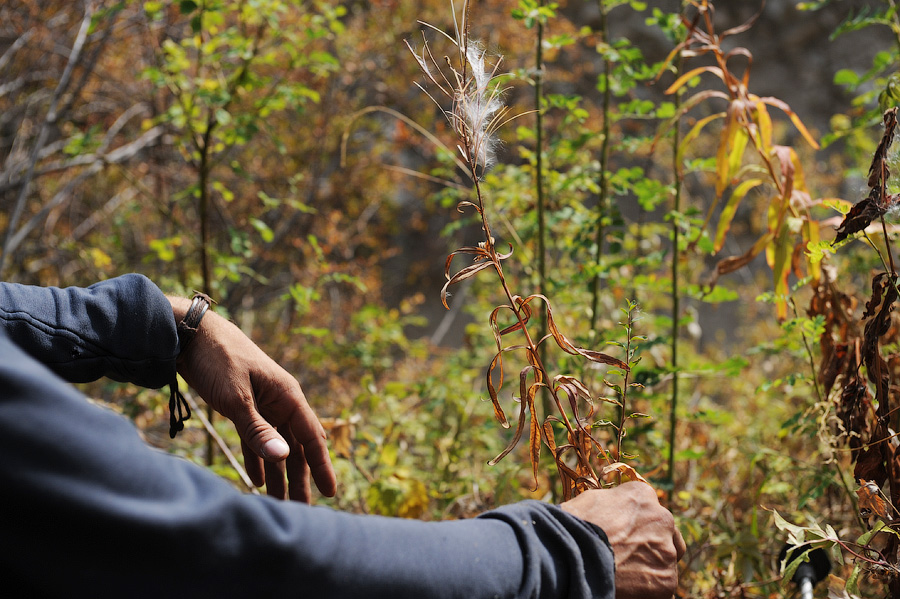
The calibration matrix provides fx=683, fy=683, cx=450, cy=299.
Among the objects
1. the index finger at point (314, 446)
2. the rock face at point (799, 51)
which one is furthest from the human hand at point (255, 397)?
the rock face at point (799, 51)

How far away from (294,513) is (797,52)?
10.1 meters

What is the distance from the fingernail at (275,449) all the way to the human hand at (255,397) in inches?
2.7

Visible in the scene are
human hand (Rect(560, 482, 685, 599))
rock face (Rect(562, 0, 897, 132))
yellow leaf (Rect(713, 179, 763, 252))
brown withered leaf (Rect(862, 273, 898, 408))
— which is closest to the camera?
human hand (Rect(560, 482, 685, 599))

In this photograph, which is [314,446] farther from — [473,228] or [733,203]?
[473,228]

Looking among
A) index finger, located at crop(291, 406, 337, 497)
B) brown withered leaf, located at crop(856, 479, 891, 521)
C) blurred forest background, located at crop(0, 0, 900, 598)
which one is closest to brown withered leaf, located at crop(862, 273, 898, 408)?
blurred forest background, located at crop(0, 0, 900, 598)

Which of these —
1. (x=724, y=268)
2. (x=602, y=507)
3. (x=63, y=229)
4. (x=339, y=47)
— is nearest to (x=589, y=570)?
(x=602, y=507)

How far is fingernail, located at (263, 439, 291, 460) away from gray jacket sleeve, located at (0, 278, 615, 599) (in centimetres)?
36

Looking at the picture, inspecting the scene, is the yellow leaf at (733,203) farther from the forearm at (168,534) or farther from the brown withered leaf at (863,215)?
the forearm at (168,534)

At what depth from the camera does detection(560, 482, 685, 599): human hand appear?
88cm

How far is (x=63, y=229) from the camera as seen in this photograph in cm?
498

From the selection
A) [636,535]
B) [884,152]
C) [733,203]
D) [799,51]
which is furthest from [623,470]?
[799,51]

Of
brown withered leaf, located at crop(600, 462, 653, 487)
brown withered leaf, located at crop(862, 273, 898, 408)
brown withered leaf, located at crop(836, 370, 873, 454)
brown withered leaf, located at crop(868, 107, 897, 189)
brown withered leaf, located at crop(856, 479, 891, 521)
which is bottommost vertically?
brown withered leaf, located at crop(856, 479, 891, 521)

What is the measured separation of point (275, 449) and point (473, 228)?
20.9ft

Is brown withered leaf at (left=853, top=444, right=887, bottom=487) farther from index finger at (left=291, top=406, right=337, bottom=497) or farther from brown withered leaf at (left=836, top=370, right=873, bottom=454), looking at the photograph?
index finger at (left=291, top=406, right=337, bottom=497)
